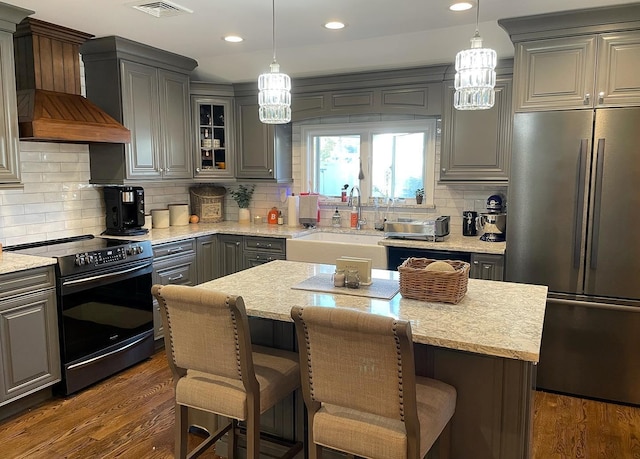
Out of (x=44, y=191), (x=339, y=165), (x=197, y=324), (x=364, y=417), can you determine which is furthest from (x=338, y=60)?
(x=364, y=417)

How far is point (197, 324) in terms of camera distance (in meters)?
1.91

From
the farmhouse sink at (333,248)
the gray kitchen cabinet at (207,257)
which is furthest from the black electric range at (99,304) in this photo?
the farmhouse sink at (333,248)

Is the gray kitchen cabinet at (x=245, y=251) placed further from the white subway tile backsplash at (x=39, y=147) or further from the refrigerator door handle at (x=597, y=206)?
the refrigerator door handle at (x=597, y=206)

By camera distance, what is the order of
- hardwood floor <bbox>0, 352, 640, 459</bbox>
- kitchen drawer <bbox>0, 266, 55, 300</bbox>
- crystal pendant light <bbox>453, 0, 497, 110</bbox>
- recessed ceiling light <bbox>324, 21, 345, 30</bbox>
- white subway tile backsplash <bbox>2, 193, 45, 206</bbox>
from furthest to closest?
white subway tile backsplash <bbox>2, 193, 45, 206</bbox> < recessed ceiling light <bbox>324, 21, 345, 30</bbox> < kitchen drawer <bbox>0, 266, 55, 300</bbox> < hardwood floor <bbox>0, 352, 640, 459</bbox> < crystal pendant light <bbox>453, 0, 497, 110</bbox>

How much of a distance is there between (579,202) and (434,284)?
5.27 feet

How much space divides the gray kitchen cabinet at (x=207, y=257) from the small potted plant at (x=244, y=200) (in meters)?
0.60

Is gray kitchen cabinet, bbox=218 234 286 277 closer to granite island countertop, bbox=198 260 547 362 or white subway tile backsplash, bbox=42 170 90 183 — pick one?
white subway tile backsplash, bbox=42 170 90 183

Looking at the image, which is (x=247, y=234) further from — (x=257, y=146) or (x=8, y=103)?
(x=8, y=103)

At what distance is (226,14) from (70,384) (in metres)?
2.62

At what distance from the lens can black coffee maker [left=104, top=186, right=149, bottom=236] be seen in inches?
163

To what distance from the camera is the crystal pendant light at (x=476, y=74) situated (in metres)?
2.10

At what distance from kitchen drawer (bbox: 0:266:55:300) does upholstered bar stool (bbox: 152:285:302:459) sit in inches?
57.7

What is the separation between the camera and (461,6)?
10.1ft

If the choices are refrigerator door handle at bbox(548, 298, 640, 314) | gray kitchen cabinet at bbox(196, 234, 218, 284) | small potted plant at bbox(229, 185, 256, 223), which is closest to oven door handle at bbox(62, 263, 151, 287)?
gray kitchen cabinet at bbox(196, 234, 218, 284)
